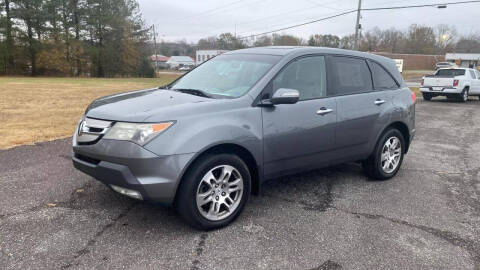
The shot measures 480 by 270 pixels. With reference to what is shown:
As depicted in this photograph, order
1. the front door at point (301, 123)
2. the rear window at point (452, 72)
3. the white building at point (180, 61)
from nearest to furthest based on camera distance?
the front door at point (301, 123)
the rear window at point (452, 72)
the white building at point (180, 61)

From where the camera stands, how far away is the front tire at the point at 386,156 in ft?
16.3

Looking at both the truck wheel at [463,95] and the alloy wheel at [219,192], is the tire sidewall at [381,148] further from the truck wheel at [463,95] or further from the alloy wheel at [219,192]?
the truck wheel at [463,95]

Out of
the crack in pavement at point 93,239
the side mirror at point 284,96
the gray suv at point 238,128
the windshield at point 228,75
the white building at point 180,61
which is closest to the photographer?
the crack in pavement at point 93,239

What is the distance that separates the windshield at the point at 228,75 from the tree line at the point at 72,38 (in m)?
48.9

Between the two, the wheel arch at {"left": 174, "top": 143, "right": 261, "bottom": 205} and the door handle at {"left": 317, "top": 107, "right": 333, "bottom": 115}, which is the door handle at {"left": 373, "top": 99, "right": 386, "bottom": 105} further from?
the wheel arch at {"left": 174, "top": 143, "right": 261, "bottom": 205}

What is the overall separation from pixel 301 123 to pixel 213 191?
126cm

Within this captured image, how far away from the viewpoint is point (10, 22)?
45.5 m

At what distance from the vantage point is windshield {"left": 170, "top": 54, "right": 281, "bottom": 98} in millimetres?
3875

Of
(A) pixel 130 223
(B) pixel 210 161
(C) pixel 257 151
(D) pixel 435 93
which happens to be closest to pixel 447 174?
(C) pixel 257 151

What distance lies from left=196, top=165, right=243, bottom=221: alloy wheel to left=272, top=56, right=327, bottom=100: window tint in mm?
1063

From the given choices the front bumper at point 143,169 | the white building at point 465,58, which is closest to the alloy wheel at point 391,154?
the front bumper at point 143,169

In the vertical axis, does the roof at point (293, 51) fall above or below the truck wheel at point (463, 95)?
above

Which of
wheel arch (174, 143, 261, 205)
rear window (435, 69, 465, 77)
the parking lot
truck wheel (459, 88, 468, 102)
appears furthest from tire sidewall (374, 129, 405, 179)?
truck wheel (459, 88, 468, 102)

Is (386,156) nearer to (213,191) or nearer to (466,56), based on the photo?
(213,191)
